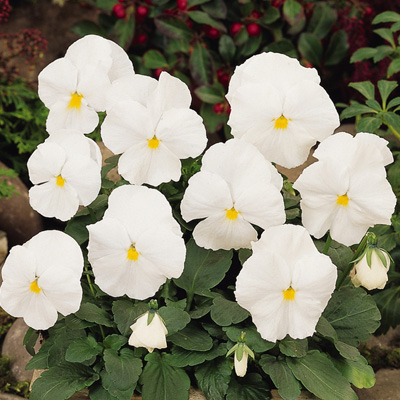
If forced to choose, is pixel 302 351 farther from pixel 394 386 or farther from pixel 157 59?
pixel 157 59

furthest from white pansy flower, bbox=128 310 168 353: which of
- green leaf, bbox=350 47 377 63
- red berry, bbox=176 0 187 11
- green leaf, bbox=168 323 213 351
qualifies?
red berry, bbox=176 0 187 11

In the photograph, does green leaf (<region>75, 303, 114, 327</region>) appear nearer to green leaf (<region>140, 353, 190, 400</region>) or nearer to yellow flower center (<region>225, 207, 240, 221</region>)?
green leaf (<region>140, 353, 190, 400</region>)

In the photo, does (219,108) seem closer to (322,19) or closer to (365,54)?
(322,19)

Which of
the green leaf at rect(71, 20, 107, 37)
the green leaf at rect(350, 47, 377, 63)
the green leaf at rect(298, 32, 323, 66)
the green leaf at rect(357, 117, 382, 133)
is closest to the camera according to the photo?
the green leaf at rect(357, 117, 382, 133)

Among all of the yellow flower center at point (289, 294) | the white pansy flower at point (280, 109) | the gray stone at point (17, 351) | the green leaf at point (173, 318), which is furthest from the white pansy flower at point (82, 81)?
the gray stone at point (17, 351)

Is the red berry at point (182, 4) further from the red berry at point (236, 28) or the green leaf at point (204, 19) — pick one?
the red berry at point (236, 28)
